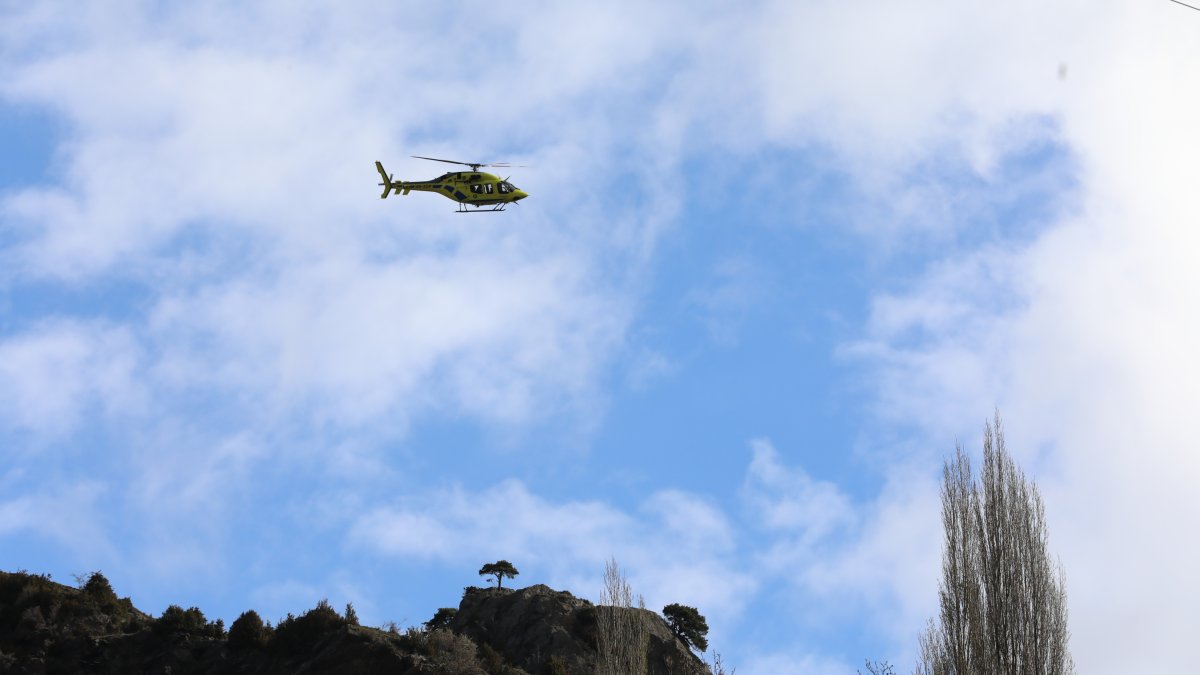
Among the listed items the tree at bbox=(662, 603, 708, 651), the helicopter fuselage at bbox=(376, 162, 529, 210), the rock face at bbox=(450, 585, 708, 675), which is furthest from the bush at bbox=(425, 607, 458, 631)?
the helicopter fuselage at bbox=(376, 162, 529, 210)

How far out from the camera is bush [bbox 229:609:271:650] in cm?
3919

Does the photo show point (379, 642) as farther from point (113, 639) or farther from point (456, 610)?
point (456, 610)

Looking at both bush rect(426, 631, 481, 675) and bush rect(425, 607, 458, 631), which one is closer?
bush rect(426, 631, 481, 675)

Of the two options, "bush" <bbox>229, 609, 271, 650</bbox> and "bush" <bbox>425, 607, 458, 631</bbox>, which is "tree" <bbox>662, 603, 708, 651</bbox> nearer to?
"bush" <bbox>425, 607, 458, 631</bbox>

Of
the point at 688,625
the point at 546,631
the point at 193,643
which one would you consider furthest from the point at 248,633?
the point at 688,625

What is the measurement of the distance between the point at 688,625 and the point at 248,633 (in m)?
20.3

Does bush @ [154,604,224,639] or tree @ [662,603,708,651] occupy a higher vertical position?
tree @ [662,603,708,651]

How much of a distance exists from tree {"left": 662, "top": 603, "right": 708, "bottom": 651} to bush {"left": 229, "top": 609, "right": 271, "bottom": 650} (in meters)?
19.0

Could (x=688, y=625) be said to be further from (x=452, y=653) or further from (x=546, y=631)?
(x=452, y=653)

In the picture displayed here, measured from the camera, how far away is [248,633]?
3956cm

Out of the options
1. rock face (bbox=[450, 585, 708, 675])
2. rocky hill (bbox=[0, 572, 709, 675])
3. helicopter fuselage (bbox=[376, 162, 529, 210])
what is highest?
helicopter fuselage (bbox=[376, 162, 529, 210])

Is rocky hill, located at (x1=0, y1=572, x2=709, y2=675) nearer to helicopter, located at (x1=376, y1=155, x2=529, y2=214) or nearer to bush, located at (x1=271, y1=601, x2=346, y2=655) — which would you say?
bush, located at (x1=271, y1=601, x2=346, y2=655)

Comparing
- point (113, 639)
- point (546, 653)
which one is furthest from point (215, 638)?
point (546, 653)

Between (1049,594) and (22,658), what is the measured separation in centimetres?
3210
